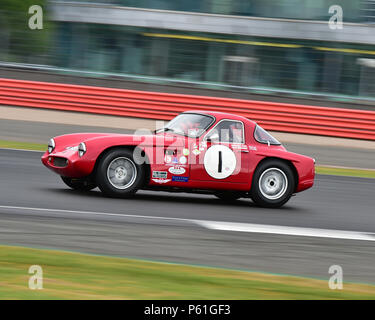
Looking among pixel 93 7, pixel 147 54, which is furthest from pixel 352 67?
pixel 93 7

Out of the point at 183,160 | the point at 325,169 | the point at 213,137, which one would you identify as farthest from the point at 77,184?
the point at 325,169

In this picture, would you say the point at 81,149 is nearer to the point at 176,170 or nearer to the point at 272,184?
the point at 176,170

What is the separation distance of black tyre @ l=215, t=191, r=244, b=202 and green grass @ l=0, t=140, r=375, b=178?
18.4 ft

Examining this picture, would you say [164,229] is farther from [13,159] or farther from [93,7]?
[93,7]

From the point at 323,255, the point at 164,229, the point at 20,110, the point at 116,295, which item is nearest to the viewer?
the point at 116,295

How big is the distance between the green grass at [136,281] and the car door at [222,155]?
3606 millimetres

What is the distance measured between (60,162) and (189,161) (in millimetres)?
1730

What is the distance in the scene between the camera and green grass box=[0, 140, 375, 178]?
16.2 m

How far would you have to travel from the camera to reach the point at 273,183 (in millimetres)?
10414

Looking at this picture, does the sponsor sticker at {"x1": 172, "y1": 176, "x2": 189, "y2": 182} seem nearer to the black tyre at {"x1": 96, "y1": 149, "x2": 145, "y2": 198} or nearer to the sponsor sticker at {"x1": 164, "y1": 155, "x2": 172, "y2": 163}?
the sponsor sticker at {"x1": 164, "y1": 155, "x2": 172, "y2": 163}

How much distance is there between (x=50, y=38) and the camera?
944 inches

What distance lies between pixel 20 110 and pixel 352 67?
11242 mm

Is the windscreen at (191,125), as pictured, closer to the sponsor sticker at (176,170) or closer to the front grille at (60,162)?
the sponsor sticker at (176,170)

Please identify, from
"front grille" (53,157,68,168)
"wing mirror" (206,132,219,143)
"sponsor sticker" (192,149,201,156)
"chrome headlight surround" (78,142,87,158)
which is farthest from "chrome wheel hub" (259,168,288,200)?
"front grille" (53,157,68,168)
